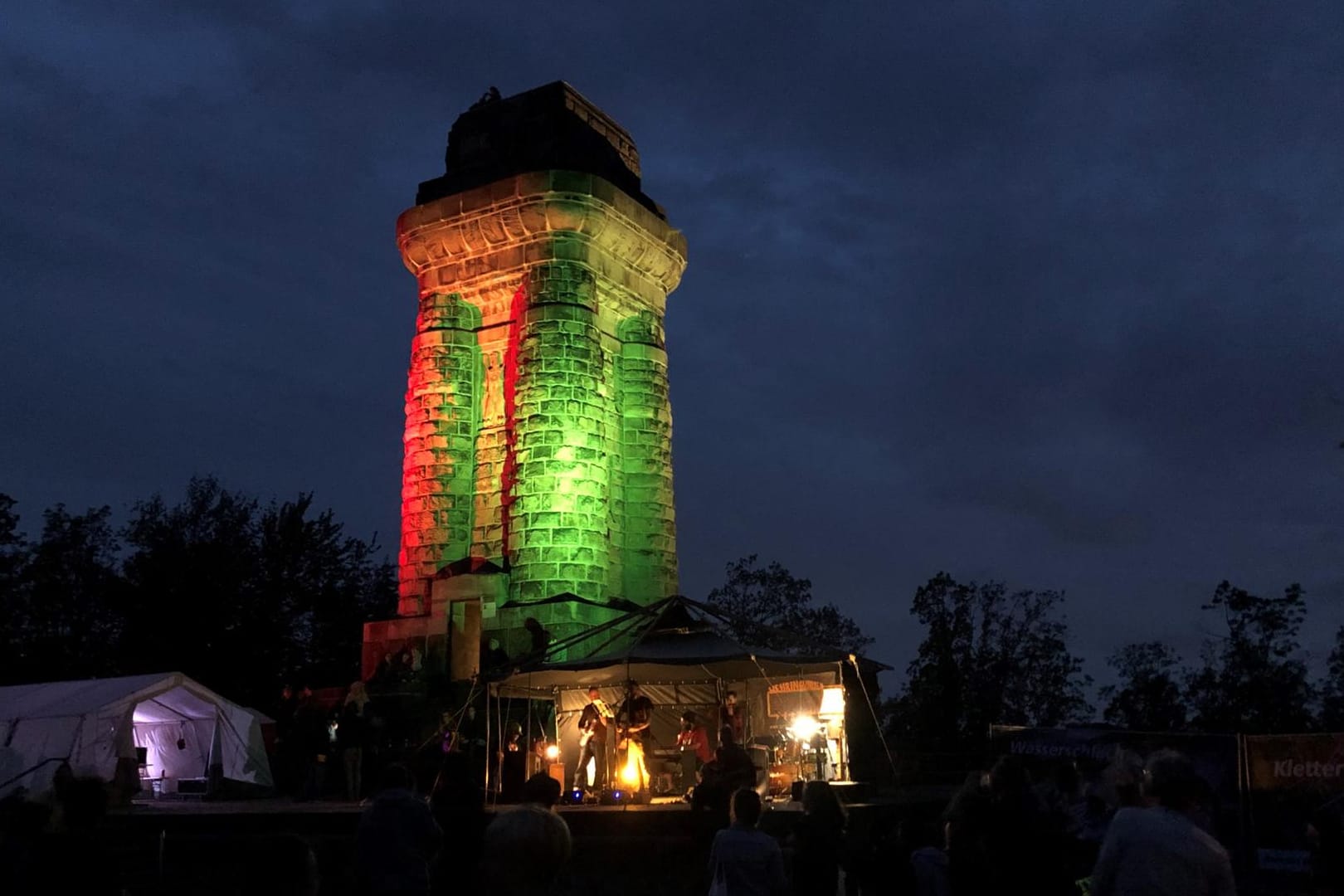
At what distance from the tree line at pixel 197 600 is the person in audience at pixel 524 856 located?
98.5 feet

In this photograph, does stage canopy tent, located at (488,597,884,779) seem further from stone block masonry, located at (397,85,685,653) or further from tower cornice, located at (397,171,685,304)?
tower cornice, located at (397,171,685,304)

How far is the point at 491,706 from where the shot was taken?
19.4 meters

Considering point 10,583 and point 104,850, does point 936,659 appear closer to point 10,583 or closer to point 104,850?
point 10,583

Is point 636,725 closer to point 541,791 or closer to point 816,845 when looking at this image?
point 541,791

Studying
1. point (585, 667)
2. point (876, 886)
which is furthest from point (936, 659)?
point (876, 886)

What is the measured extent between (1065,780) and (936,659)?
27.7 m

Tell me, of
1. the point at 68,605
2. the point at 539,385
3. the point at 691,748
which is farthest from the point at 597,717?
the point at 68,605

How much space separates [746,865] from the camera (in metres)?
6.09

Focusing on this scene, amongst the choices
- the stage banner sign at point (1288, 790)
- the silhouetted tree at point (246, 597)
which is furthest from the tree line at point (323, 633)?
the stage banner sign at point (1288, 790)

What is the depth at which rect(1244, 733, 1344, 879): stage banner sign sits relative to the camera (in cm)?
1049

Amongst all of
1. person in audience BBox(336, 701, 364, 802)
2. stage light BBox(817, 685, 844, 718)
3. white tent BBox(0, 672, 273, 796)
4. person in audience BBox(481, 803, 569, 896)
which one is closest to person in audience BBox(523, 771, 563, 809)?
person in audience BBox(481, 803, 569, 896)

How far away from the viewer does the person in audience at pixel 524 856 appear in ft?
13.3

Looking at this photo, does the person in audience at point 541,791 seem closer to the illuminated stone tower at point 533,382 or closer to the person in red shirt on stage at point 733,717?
the person in red shirt on stage at point 733,717

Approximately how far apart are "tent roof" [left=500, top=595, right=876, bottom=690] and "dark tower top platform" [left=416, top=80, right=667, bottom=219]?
37.6 feet
